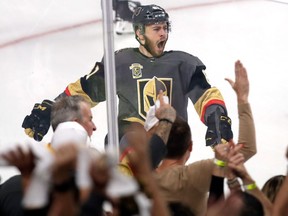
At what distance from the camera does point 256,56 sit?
431 centimetres

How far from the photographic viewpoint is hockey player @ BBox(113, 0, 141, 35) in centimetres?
402

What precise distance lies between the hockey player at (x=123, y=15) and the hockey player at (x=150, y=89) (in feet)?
0.19

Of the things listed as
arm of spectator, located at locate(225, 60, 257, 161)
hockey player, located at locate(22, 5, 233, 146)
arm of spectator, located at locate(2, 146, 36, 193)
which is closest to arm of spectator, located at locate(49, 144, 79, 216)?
arm of spectator, located at locate(2, 146, 36, 193)

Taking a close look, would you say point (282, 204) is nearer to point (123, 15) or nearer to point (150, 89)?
point (150, 89)

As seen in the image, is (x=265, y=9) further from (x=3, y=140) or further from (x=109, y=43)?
(x=3, y=140)

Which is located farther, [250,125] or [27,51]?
[27,51]

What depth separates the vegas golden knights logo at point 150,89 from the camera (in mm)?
4016

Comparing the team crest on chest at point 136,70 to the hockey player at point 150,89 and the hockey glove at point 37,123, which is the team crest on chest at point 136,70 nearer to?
the hockey player at point 150,89

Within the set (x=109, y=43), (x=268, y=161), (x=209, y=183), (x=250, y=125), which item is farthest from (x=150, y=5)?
(x=209, y=183)

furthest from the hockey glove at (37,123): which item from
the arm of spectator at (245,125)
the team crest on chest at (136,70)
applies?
the arm of spectator at (245,125)

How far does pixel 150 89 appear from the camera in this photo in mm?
4035

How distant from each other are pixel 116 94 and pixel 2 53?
0.72 metres

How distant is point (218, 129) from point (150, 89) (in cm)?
37

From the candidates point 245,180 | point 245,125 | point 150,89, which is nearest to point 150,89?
point 150,89
